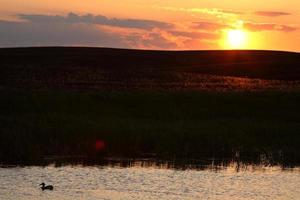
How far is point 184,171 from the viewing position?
955 inches

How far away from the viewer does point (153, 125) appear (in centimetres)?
3294

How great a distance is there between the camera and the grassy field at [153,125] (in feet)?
90.1

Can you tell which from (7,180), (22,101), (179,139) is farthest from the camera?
(22,101)

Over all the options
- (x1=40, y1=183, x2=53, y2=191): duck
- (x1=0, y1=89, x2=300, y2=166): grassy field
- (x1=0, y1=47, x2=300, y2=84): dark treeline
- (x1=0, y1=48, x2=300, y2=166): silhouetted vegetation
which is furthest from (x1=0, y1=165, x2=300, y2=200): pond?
(x1=0, y1=47, x2=300, y2=84): dark treeline

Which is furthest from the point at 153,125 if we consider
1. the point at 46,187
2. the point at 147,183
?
the point at 46,187

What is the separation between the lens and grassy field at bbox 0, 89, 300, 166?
2745 cm

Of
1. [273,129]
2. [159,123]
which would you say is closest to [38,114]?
[159,123]

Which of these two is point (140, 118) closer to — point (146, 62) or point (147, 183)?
point (147, 183)

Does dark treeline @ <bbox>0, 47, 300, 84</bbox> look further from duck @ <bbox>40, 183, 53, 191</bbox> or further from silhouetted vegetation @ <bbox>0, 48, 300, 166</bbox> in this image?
duck @ <bbox>40, 183, 53, 191</bbox>

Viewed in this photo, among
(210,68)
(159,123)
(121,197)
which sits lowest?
(121,197)

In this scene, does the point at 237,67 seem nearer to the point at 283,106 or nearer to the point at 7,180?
the point at 283,106

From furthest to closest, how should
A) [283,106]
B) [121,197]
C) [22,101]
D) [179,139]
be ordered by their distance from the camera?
[283,106], [22,101], [179,139], [121,197]

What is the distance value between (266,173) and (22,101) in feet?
59.2

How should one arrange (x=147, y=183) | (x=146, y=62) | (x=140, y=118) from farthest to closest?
(x=146, y=62), (x=140, y=118), (x=147, y=183)
